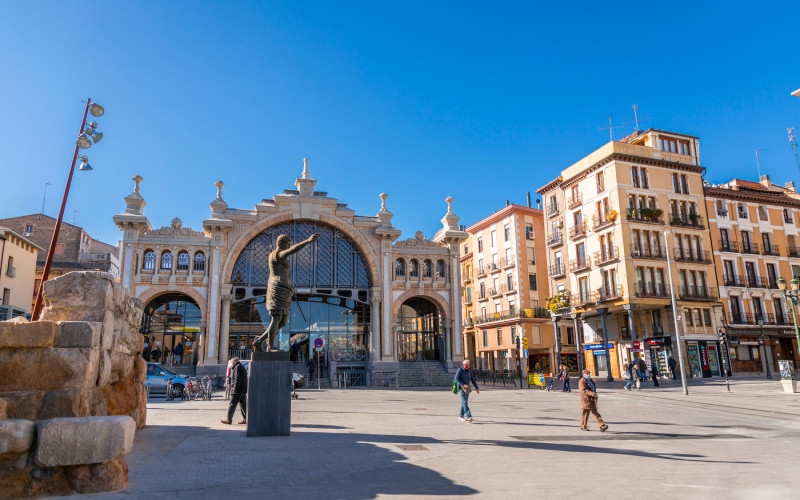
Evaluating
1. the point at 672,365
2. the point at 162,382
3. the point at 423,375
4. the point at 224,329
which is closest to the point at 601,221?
the point at 672,365

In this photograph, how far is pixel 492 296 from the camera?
52688 mm

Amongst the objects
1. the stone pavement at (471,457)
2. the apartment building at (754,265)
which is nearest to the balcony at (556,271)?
the apartment building at (754,265)

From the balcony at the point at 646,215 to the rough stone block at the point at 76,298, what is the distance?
40178 mm

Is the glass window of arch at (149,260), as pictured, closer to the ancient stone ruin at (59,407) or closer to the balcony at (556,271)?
the ancient stone ruin at (59,407)

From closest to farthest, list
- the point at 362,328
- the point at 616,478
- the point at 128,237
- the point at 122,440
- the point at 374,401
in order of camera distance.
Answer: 1. the point at 122,440
2. the point at 616,478
3. the point at 374,401
4. the point at 128,237
5. the point at 362,328

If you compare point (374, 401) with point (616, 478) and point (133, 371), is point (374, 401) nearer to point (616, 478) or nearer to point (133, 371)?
point (133, 371)

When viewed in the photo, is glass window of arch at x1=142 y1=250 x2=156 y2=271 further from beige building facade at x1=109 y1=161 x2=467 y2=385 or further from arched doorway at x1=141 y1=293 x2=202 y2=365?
arched doorway at x1=141 y1=293 x2=202 y2=365

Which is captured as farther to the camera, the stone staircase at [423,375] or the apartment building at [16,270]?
the apartment building at [16,270]

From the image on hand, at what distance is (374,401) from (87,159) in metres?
13.8

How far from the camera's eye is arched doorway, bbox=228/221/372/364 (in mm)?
34781

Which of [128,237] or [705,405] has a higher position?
[128,237]

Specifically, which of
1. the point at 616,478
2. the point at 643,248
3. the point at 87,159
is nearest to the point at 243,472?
the point at 616,478

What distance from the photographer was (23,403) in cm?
607

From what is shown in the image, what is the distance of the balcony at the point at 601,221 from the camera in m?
41.4
